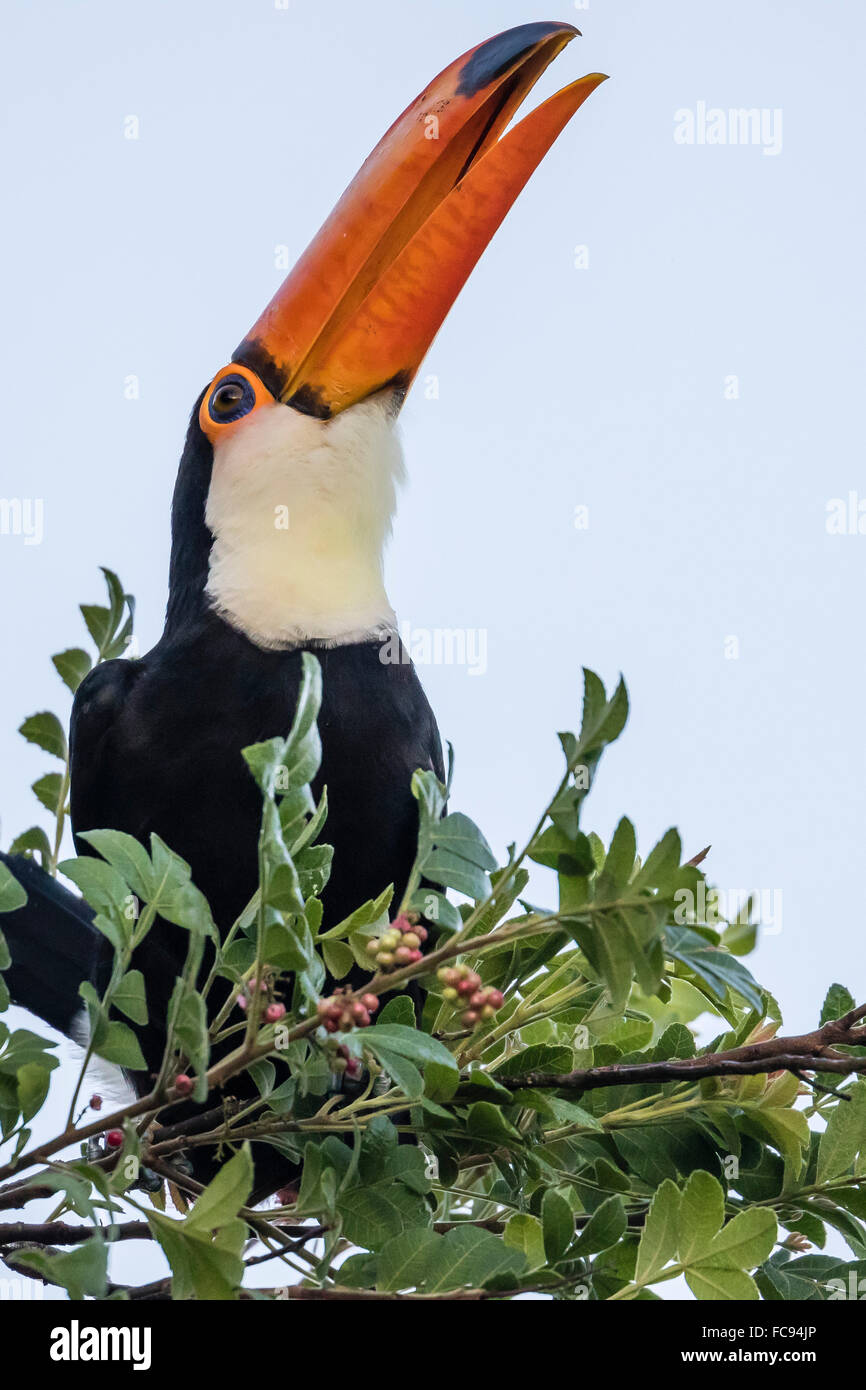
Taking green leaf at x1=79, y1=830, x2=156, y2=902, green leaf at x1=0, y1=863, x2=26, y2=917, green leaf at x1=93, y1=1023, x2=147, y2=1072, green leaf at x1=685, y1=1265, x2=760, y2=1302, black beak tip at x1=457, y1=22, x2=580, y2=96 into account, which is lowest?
green leaf at x1=685, y1=1265, x2=760, y2=1302

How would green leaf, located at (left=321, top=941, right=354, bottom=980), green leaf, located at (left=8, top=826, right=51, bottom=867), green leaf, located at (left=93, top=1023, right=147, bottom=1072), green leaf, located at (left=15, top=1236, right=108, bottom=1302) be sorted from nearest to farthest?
green leaf, located at (left=15, top=1236, right=108, bottom=1302), green leaf, located at (left=93, top=1023, right=147, bottom=1072), green leaf, located at (left=321, top=941, right=354, bottom=980), green leaf, located at (left=8, top=826, right=51, bottom=867)

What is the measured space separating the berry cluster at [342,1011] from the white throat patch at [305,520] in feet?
3.11

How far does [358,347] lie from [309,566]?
1.13 feet

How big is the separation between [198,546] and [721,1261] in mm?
1335

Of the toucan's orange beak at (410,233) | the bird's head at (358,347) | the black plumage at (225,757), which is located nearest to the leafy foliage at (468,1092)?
the black plumage at (225,757)

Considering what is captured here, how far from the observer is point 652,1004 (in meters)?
1.83

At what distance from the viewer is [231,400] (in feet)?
7.18

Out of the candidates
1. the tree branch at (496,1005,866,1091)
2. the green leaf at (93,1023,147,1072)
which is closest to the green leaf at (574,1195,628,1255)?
the tree branch at (496,1005,866,1091)

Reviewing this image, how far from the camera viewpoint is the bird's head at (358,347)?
2088mm

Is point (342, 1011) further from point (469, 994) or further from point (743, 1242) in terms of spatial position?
point (743, 1242)

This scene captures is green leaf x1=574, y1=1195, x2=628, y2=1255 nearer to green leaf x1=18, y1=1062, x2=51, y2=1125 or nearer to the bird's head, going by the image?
green leaf x1=18, y1=1062, x2=51, y2=1125

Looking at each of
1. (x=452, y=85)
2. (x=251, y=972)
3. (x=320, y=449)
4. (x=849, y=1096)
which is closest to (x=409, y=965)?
(x=251, y=972)

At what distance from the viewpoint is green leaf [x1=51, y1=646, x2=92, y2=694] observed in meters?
1.97
